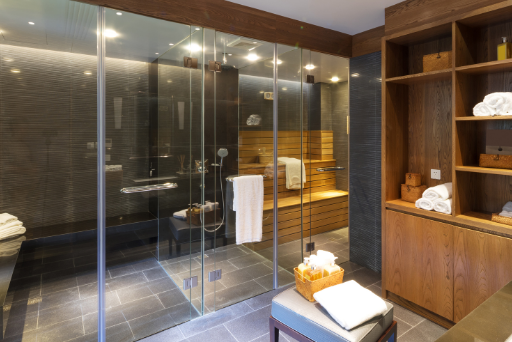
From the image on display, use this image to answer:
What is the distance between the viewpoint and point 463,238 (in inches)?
85.5

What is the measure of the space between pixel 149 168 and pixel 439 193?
2.10 meters

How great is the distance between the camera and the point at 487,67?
206cm

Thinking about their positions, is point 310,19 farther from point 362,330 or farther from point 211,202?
point 362,330

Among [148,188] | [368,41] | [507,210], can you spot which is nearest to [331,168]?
[368,41]

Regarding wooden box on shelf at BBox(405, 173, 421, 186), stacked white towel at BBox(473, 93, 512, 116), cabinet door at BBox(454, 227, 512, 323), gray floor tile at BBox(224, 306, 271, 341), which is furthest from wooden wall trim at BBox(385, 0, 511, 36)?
gray floor tile at BBox(224, 306, 271, 341)

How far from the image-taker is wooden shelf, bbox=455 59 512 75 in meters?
1.97

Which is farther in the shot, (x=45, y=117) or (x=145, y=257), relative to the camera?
(x=145, y=257)

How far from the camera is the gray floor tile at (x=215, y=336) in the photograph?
2.20 m

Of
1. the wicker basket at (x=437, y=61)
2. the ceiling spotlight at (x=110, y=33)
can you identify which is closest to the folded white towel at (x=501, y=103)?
the wicker basket at (x=437, y=61)

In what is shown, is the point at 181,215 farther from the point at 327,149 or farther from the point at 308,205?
the point at 327,149

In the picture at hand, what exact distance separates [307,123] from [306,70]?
0.49m

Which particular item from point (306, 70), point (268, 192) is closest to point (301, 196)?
point (268, 192)

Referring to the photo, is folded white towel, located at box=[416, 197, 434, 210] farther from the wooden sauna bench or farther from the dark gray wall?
the wooden sauna bench

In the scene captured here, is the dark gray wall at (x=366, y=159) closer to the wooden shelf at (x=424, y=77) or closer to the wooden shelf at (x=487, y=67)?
the wooden shelf at (x=424, y=77)
